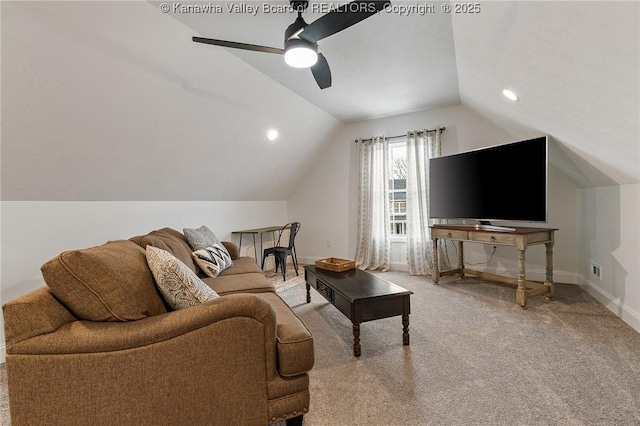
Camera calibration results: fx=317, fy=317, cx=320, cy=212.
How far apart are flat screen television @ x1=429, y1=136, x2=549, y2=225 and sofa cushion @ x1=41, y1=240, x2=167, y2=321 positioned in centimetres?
348

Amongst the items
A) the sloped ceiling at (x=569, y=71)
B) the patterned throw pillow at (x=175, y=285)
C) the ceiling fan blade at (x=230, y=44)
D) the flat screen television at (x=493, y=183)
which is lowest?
the patterned throw pillow at (x=175, y=285)

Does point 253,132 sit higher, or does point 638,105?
point 253,132

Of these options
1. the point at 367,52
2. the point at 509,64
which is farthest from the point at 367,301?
the point at 367,52

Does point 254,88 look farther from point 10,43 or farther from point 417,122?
point 417,122

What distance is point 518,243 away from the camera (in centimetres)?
321

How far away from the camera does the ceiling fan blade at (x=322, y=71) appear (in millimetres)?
2281

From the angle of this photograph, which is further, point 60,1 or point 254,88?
point 254,88

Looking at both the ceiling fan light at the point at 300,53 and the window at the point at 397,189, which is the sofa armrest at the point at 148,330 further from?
the window at the point at 397,189

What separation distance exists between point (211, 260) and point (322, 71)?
1928 mm

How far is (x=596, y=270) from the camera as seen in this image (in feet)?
11.2

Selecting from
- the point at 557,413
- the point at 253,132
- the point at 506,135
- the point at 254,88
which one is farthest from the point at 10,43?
the point at 506,135

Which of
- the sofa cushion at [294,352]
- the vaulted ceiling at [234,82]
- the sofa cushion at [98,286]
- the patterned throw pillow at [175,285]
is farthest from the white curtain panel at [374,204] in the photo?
the sofa cushion at [98,286]

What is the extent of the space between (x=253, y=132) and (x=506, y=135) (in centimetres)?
340

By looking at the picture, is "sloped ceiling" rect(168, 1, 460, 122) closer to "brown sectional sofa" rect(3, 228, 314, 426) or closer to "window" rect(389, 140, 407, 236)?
"window" rect(389, 140, 407, 236)
